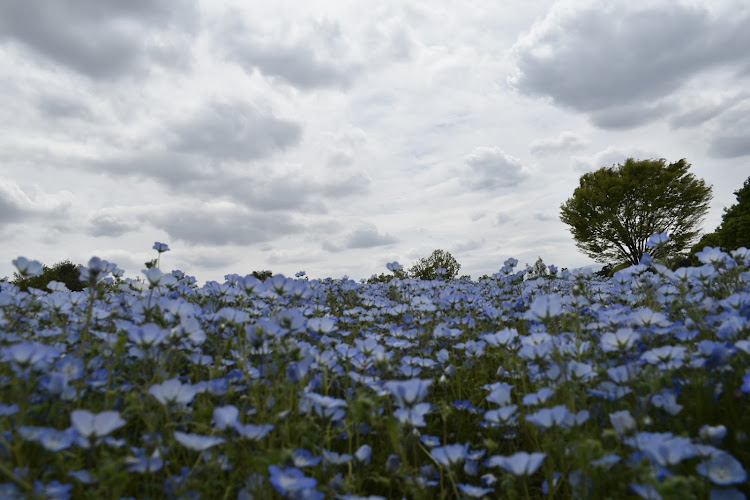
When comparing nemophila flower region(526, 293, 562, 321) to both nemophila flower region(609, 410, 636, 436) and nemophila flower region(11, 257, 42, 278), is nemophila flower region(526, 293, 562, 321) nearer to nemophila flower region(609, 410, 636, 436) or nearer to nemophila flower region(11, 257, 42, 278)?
nemophila flower region(609, 410, 636, 436)

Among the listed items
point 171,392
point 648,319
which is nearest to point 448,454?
point 171,392

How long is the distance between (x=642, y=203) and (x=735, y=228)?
14.2 metres

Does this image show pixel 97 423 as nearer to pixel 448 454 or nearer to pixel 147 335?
pixel 147 335

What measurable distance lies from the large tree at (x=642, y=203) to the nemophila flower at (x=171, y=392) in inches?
1221

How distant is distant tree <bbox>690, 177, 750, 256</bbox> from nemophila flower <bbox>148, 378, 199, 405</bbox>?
16.3m

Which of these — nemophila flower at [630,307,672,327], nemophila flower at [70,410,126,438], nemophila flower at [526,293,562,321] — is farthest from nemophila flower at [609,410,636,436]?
nemophila flower at [70,410,126,438]

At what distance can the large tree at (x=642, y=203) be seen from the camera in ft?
94.0

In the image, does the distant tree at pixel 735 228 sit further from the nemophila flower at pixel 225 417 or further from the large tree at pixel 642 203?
the nemophila flower at pixel 225 417

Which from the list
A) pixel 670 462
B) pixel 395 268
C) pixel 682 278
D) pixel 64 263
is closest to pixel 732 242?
pixel 395 268

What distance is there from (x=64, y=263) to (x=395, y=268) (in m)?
18.2

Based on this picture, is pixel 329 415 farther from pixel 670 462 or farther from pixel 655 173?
pixel 655 173

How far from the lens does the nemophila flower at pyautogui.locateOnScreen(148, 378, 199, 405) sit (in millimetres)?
1860

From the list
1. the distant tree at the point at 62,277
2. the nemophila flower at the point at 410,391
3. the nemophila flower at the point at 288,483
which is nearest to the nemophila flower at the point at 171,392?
the nemophila flower at the point at 288,483

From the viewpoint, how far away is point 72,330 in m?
3.28
